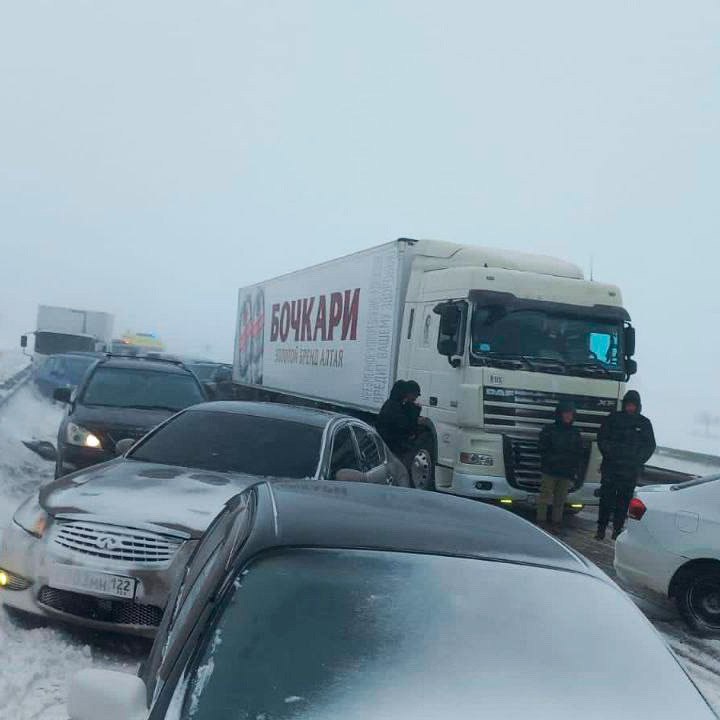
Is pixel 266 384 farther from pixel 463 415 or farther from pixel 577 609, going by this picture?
pixel 577 609

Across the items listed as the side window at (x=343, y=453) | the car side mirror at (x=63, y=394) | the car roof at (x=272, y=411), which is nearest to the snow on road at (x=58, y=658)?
the side window at (x=343, y=453)

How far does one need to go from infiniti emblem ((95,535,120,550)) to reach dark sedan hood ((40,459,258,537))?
0.30ft

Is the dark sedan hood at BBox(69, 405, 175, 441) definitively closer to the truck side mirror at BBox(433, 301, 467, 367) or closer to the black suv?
→ the black suv

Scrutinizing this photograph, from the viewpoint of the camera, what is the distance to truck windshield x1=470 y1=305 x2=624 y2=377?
11.2 meters

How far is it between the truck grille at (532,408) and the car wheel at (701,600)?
4315 mm

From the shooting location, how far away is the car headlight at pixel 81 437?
31.5ft

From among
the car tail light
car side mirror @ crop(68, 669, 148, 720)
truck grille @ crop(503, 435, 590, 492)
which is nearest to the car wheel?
the car tail light

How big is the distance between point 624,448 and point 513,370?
1.58m

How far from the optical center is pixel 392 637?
2473mm

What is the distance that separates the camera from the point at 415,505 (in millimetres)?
3416

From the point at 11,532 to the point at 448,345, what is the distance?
22.1 feet

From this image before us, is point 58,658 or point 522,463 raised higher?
point 522,463

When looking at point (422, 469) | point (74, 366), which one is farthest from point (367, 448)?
point (74, 366)

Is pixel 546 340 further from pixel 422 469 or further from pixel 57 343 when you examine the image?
pixel 57 343
